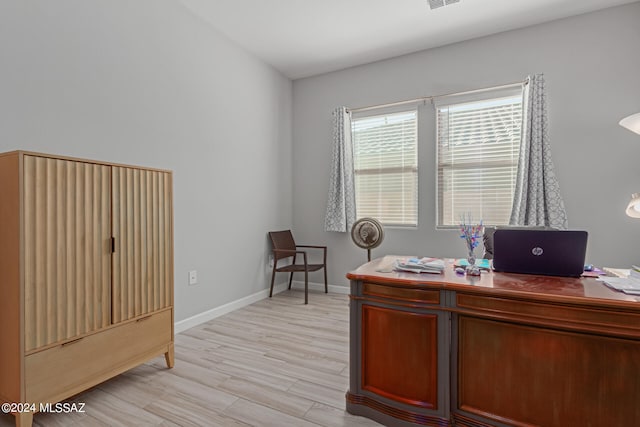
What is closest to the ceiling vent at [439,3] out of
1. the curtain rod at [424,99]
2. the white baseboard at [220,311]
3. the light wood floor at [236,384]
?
the curtain rod at [424,99]

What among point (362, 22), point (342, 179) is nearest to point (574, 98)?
point (362, 22)

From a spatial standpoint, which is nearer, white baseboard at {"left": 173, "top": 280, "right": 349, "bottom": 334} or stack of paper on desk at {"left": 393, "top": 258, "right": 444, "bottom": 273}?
stack of paper on desk at {"left": 393, "top": 258, "right": 444, "bottom": 273}

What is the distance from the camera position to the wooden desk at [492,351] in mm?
1310

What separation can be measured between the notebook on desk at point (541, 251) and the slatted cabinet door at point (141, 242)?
2166 millimetres

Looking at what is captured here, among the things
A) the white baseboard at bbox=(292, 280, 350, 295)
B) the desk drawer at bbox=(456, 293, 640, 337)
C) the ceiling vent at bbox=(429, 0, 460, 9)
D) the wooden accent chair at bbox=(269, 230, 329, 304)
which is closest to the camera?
the desk drawer at bbox=(456, 293, 640, 337)

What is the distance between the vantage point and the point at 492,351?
1.50m

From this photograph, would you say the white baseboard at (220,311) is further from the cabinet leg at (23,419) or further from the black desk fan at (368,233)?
the black desk fan at (368,233)

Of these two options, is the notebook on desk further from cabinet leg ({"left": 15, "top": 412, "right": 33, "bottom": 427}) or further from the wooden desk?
cabinet leg ({"left": 15, "top": 412, "right": 33, "bottom": 427})

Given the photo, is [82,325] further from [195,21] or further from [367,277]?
[195,21]

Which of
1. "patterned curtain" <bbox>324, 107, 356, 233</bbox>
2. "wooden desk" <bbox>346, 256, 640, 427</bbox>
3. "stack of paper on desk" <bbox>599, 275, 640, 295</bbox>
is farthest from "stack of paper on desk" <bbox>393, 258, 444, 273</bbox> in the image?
"patterned curtain" <bbox>324, 107, 356, 233</bbox>

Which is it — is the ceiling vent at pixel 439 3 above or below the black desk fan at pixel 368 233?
above

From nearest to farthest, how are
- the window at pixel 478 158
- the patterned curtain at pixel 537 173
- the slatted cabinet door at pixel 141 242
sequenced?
the slatted cabinet door at pixel 141 242 → the patterned curtain at pixel 537 173 → the window at pixel 478 158

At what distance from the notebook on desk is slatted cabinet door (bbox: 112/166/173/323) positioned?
217 cm

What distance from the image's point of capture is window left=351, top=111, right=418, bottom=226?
3982 millimetres
